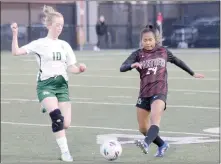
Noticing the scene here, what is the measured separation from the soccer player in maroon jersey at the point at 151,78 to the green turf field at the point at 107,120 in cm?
51

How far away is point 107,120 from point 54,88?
424 centimetres

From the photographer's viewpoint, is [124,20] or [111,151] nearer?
[111,151]

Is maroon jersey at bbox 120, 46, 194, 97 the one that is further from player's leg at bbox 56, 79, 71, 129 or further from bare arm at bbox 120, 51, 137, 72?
player's leg at bbox 56, 79, 71, 129

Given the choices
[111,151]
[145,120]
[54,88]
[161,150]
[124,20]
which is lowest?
[161,150]

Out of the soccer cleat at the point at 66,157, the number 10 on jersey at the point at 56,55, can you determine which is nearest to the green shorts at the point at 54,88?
the number 10 on jersey at the point at 56,55

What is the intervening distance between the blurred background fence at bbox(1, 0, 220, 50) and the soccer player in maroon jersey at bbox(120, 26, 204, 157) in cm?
3423

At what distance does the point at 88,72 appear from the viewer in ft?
83.5

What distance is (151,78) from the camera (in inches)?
375

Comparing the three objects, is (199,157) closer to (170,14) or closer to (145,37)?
(145,37)

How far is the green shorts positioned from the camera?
9352 mm

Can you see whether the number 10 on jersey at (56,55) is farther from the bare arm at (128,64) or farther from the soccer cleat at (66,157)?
the soccer cleat at (66,157)

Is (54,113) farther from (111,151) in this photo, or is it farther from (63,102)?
(111,151)

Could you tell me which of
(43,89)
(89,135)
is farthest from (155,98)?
(89,135)

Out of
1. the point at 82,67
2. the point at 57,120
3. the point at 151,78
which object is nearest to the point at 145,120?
the point at 151,78
